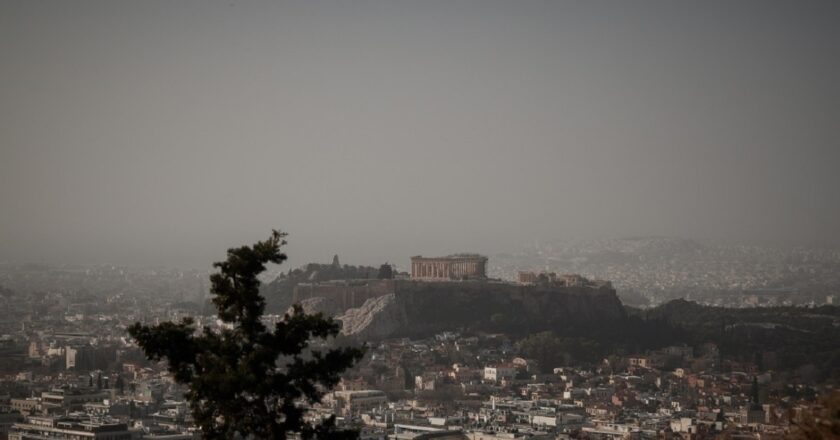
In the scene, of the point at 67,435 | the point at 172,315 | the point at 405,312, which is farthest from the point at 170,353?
the point at 172,315

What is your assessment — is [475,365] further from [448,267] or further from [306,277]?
[306,277]

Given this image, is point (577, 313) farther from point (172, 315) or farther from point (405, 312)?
point (172, 315)

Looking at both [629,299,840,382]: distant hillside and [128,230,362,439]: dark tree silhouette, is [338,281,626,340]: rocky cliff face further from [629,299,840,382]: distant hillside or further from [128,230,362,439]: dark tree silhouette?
[128,230,362,439]: dark tree silhouette

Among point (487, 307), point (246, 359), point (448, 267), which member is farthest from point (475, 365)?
point (246, 359)

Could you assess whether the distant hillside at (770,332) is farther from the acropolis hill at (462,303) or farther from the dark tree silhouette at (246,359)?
the dark tree silhouette at (246,359)

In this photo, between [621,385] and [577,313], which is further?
[577,313]

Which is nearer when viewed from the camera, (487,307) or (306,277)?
(487,307)

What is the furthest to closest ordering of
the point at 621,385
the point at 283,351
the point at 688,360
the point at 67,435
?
the point at 688,360 → the point at 621,385 → the point at 67,435 → the point at 283,351
